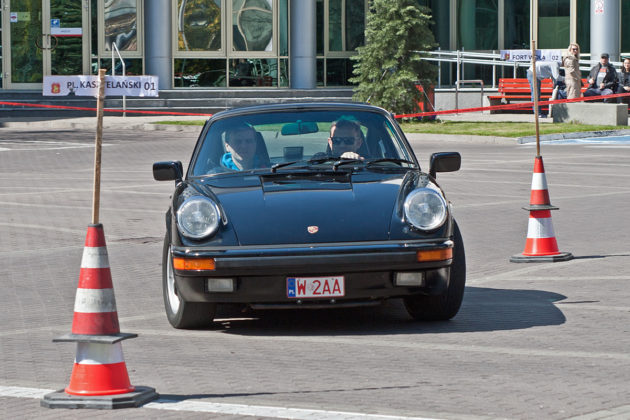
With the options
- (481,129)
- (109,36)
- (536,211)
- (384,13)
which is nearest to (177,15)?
(109,36)

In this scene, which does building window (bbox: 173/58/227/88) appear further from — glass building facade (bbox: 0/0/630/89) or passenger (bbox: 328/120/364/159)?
passenger (bbox: 328/120/364/159)

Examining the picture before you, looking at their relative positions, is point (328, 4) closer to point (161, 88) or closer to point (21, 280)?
point (161, 88)

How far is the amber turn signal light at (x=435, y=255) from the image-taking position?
24.9 feet

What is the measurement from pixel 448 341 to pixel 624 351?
3.34 ft

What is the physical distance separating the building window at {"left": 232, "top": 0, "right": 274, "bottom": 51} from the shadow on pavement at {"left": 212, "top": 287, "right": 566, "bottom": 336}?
104ft

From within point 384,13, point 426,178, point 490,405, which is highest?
point 384,13

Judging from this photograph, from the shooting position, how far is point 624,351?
7.20 metres

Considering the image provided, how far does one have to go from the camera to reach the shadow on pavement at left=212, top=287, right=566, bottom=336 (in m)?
8.00

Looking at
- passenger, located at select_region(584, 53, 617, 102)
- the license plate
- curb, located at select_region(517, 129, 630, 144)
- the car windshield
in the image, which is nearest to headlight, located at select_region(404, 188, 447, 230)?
the license plate

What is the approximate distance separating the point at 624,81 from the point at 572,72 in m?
1.98

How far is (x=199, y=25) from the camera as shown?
3975 cm

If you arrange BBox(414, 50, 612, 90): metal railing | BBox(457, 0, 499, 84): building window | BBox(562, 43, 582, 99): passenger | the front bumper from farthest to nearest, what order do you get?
1. BBox(457, 0, 499, 84): building window
2. BBox(414, 50, 612, 90): metal railing
3. BBox(562, 43, 582, 99): passenger
4. the front bumper

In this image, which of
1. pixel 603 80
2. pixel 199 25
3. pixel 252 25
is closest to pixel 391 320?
pixel 603 80

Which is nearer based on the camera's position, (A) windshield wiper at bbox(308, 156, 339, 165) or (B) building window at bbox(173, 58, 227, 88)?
(A) windshield wiper at bbox(308, 156, 339, 165)
